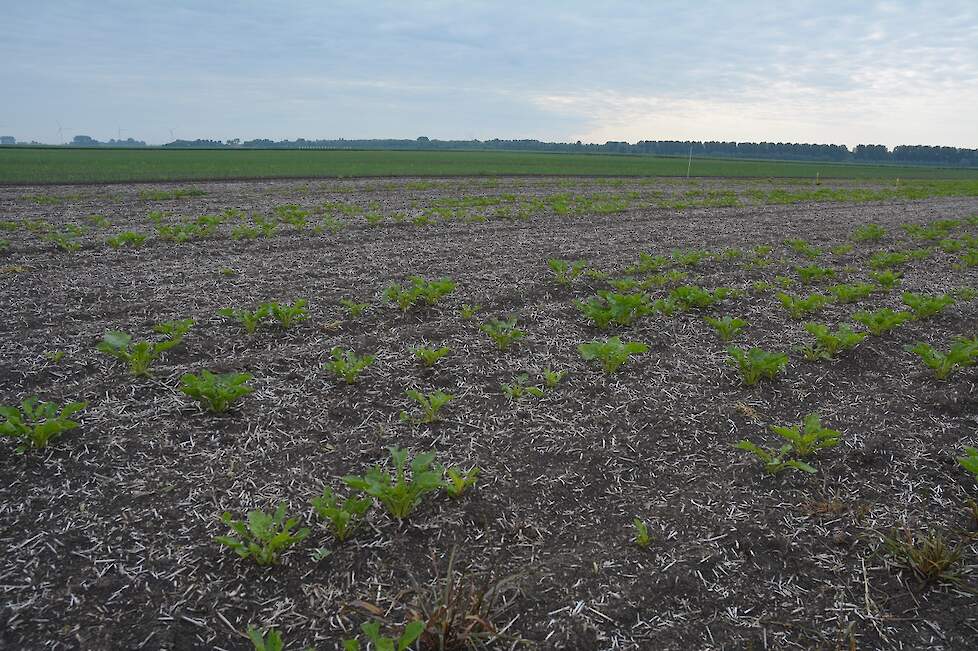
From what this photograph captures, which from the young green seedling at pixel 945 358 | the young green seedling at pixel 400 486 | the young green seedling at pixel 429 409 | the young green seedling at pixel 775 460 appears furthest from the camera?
the young green seedling at pixel 945 358

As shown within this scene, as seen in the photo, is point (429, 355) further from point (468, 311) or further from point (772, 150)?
point (772, 150)

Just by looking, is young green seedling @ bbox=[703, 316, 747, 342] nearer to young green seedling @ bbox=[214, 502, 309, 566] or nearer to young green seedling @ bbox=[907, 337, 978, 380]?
young green seedling @ bbox=[907, 337, 978, 380]

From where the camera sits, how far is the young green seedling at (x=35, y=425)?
4254 millimetres

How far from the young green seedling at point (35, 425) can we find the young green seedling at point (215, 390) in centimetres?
81

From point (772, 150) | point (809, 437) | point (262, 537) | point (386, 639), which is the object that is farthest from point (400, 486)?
point (772, 150)

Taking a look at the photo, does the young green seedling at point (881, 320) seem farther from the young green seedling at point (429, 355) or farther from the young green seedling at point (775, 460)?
the young green seedling at point (429, 355)

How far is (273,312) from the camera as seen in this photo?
7.21 metres

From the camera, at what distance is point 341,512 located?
351 cm

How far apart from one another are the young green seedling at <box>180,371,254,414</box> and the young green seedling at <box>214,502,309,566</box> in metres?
1.69

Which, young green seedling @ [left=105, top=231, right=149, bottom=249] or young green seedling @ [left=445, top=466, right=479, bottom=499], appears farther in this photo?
young green seedling @ [left=105, top=231, right=149, bottom=249]

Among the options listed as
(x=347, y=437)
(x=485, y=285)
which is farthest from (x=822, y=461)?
(x=485, y=285)

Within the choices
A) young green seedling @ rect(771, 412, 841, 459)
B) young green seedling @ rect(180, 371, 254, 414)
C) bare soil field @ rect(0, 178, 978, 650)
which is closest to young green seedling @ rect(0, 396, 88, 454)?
bare soil field @ rect(0, 178, 978, 650)

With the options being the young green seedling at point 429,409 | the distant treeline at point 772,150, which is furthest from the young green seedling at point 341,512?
the distant treeline at point 772,150

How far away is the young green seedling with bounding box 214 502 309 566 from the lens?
10.9 feet
